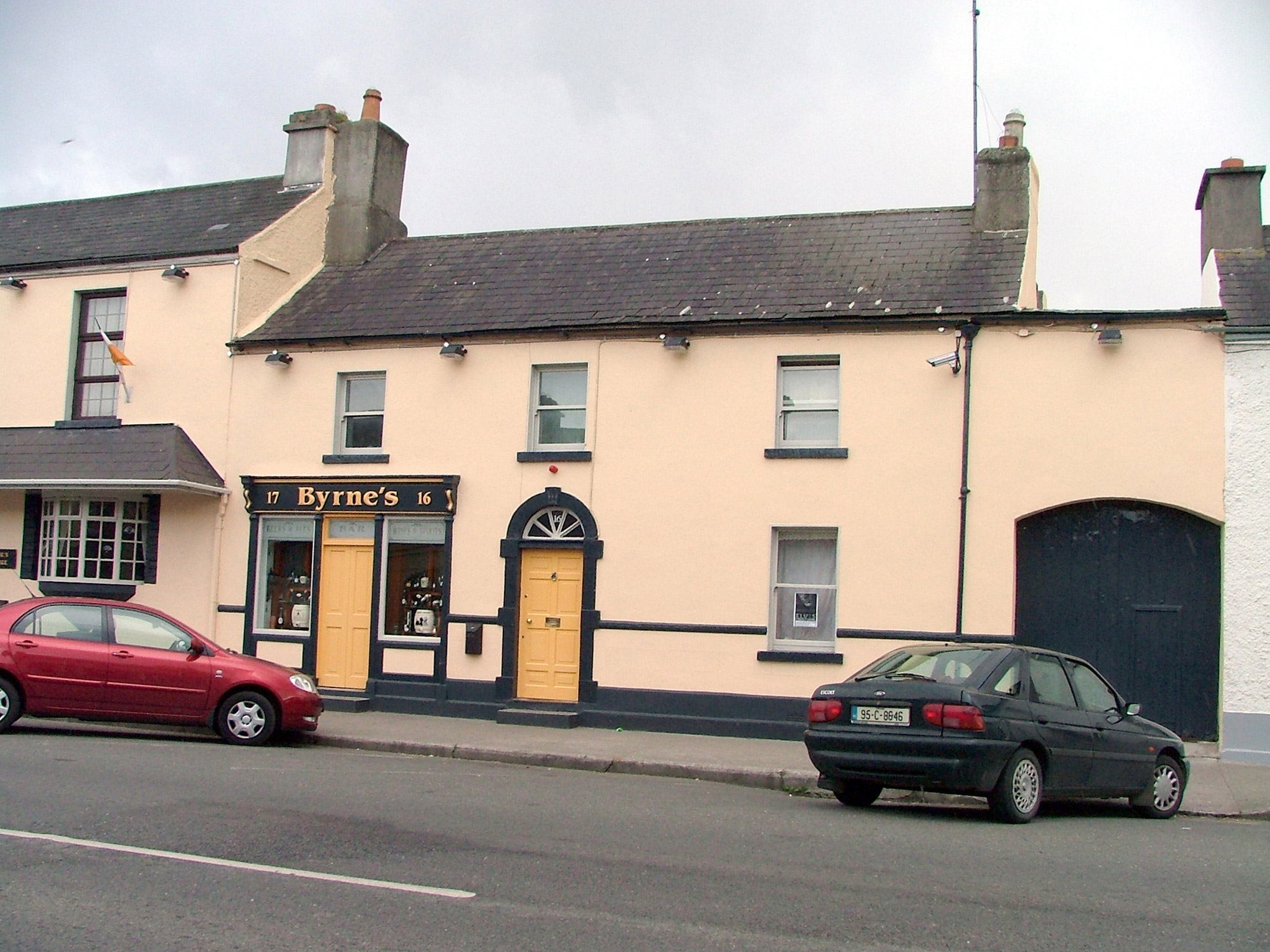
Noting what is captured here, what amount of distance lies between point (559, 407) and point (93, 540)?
293 inches

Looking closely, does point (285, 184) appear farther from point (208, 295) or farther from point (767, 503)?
point (767, 503)

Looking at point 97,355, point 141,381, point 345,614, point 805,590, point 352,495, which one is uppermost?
point 97,355

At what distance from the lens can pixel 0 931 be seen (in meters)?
5.90

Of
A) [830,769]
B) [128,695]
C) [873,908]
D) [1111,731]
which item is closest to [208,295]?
[128,695]

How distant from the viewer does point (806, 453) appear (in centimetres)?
1571

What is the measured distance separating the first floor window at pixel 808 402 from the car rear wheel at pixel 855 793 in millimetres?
5979

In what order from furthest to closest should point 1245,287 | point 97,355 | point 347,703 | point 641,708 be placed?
point 97,355 < point 347,703 < point 641,708 < point 1245,287

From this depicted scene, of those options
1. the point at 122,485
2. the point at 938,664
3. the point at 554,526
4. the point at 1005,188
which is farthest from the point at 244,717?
the point at 1005,188

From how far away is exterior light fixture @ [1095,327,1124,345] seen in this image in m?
14.6

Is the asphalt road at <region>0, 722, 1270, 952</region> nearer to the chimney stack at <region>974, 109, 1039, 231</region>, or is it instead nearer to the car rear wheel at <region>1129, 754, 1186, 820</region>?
the car rear wheel at <region>1129, 754, 1186, 820</region>

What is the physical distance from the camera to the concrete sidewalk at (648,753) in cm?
1219

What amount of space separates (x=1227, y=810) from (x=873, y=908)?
621 centimetres

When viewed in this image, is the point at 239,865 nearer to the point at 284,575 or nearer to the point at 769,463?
the point at 769,463

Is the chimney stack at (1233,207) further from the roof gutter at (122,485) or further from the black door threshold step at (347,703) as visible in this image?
the roof gutter at (122,485)
